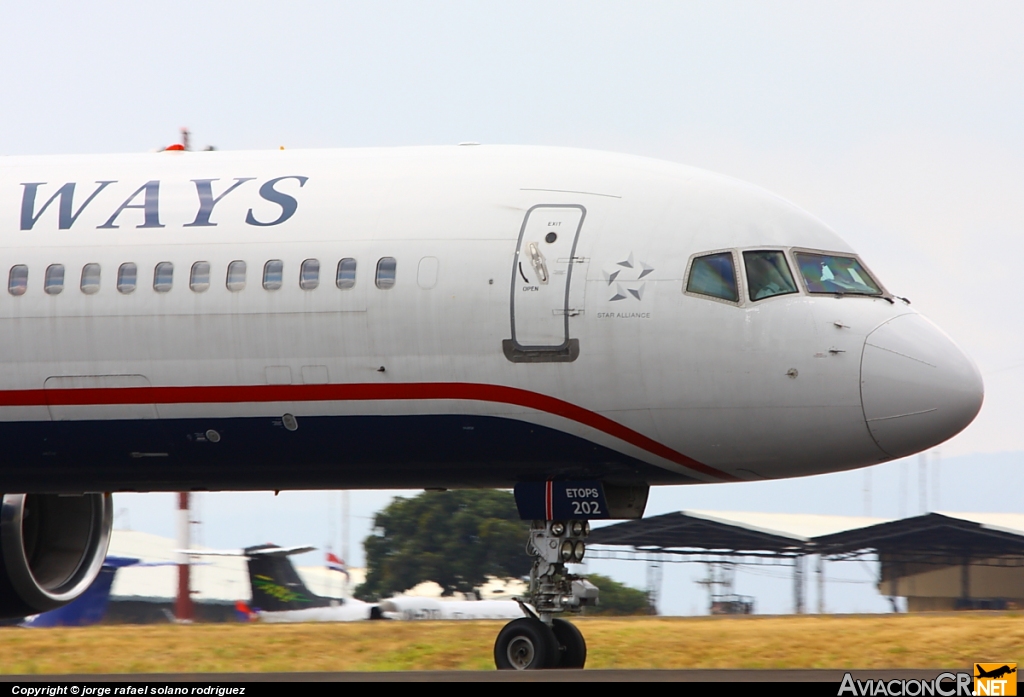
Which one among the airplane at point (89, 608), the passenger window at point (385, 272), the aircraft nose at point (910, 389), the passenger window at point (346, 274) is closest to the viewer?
the aircraft nose at point (910, 389)

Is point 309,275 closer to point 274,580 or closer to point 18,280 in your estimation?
point 18,280

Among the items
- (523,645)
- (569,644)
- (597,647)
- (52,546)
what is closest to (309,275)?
(523,645)

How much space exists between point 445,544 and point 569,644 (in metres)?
64.7

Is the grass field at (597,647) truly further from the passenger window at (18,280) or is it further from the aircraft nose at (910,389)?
the passenger window at (18,280)

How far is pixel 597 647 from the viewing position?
2391 cm

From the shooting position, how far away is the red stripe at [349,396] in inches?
695

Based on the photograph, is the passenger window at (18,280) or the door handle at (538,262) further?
the passenger window at (18,280)

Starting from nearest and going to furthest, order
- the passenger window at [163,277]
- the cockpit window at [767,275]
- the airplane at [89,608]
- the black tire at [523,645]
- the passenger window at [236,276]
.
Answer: the cockpit window at [767,275] → the black tire at [523,645] → the passenger window at [236,276] → the passenger window at [163,277] → the airplane at [89,608]

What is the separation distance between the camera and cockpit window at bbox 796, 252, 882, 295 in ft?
57.9

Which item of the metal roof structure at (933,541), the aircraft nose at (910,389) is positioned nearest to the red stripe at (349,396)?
the aircraft nose at (910,389)

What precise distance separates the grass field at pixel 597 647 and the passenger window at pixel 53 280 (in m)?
6.06

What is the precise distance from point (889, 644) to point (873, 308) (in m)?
7.26

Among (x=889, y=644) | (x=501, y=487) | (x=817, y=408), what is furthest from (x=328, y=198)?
(x=889, y=644)

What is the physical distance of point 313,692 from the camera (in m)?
13.2
